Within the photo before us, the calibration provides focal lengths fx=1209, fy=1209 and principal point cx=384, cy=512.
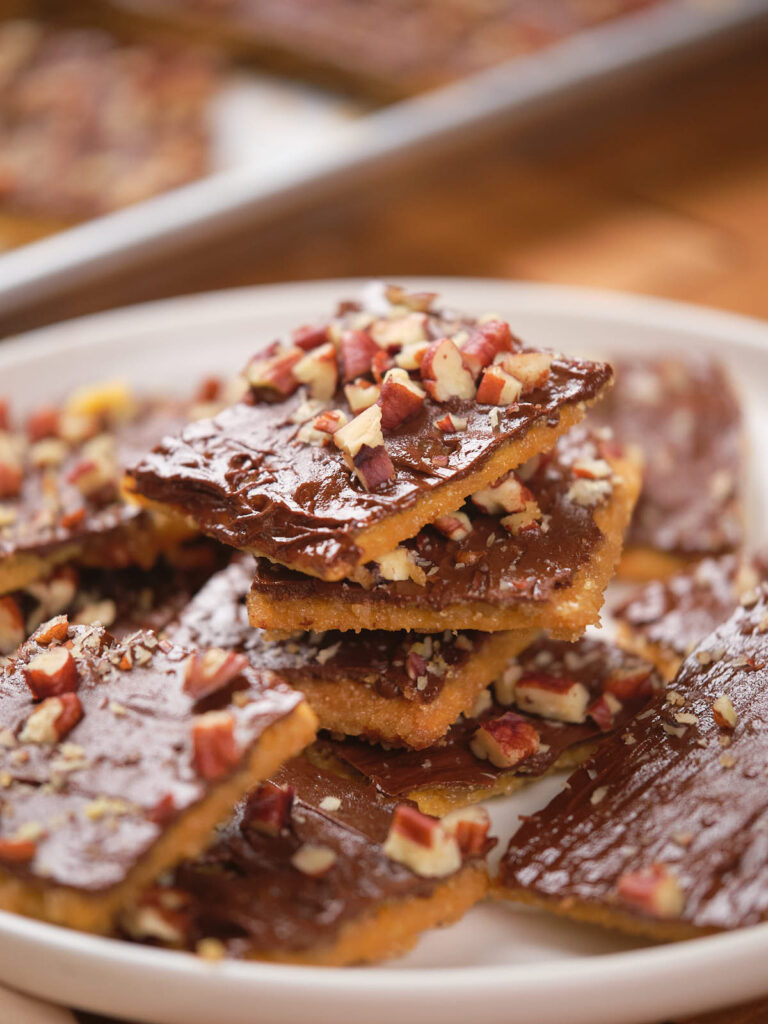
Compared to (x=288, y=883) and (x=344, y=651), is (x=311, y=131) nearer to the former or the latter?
(x=344, y=651)

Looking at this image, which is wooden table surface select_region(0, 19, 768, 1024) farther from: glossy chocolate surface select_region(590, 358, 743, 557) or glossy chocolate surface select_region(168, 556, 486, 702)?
glossy chocolate surface select_region(168, 556, 486, 702)

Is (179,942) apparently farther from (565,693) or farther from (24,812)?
(565,693)

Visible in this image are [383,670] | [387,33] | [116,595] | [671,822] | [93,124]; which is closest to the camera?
[671,822]

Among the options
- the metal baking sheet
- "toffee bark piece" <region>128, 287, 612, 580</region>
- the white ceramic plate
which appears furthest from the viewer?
the metal baking sheet

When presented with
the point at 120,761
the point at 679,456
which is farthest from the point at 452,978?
the point at 679,456

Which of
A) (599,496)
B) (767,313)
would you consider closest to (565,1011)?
(599,496)

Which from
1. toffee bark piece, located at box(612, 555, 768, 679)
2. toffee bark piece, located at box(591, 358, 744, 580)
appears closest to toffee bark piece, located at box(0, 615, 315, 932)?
toffee bark piece, located at box(612, 555, 768, 679)

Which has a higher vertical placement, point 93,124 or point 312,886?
point 93,124
